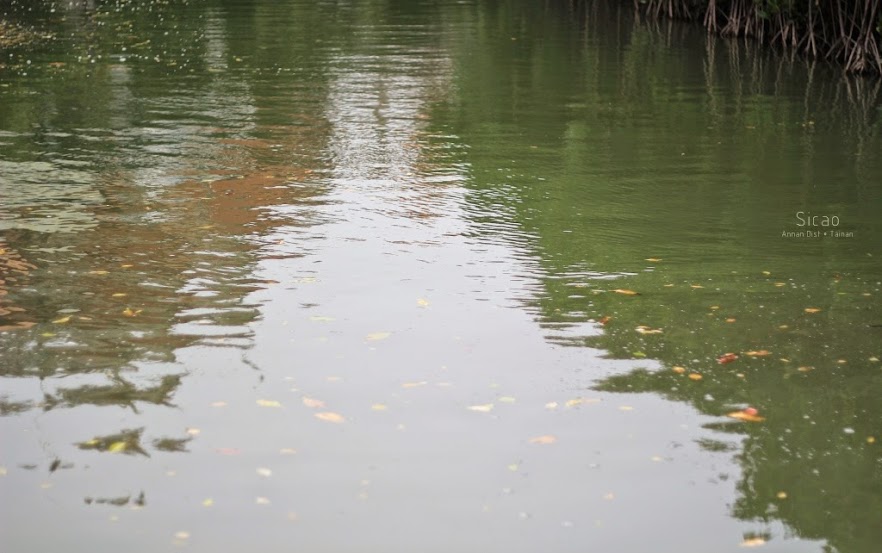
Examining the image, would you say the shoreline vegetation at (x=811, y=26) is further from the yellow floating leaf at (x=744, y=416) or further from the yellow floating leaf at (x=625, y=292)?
the yellow floating leaf at (x=744, y=416)

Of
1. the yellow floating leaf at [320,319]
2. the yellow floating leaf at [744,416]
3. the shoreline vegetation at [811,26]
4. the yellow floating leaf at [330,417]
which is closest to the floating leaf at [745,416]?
the yellow floating leaf at [744,416]

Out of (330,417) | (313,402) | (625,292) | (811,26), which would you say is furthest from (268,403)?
(811,26)

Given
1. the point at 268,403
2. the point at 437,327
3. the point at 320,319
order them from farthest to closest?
the point at 320,319 → the point at 437,327 → the point at 268,403

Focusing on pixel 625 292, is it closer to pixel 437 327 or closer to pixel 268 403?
pixel 437 327

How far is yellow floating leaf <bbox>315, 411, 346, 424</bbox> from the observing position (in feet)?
20.1

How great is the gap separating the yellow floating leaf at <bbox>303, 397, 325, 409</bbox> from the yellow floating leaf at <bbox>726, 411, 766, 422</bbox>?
1996 millimetres

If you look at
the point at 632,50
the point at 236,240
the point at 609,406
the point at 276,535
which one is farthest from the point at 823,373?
the point at 632,50

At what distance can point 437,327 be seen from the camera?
24.4ft

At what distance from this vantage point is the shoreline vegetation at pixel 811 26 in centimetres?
1862

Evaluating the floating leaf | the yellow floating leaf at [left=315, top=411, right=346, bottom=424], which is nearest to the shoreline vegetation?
the floating leaf

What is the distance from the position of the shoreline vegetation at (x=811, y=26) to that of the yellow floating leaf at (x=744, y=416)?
12733 millimetres

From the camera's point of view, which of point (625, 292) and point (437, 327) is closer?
point (437, 327)

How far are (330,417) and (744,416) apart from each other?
2009 mm

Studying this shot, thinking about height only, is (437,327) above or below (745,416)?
above
